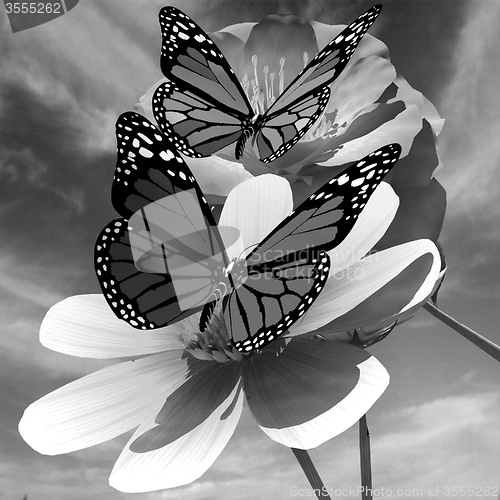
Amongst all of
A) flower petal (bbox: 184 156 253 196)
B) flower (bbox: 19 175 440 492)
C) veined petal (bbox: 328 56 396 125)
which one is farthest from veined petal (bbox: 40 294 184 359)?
veined petal (bbox: 328 56 396 125)

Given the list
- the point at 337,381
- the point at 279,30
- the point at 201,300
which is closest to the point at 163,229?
the point at 201,300

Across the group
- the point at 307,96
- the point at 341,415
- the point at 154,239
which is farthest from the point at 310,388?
the point at 307,96

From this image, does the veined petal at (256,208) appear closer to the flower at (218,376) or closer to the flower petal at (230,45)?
the flower at (218,376)

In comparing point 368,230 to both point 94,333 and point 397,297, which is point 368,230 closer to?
point 397,297

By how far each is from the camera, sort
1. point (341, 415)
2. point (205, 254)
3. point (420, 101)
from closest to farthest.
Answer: point (341, 415)
point (205, 254)
point (420, 101)

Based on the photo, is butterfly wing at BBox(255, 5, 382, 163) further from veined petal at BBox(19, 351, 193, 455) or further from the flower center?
veined petal at BBox(19, 351, 193, 455)
